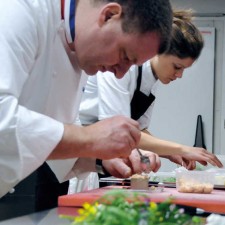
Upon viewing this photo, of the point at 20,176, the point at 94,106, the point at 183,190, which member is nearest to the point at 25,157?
the point at 20,176

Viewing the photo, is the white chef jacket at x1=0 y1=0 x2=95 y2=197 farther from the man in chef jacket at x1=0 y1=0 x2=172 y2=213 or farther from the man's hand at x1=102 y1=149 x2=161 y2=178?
the man's hand at x1=102 y1=149 x2=161 y2=178

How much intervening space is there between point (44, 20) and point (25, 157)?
1.10 ft

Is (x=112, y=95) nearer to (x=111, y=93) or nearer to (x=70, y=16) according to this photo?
(x=111, y=93)

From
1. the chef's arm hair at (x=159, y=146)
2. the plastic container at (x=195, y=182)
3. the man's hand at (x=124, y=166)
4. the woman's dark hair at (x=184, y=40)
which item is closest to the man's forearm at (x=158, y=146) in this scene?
the chef's arm hair at (x=159, y=146)

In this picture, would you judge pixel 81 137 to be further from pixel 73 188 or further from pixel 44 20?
pixel 73 188

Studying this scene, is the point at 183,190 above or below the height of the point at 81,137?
below

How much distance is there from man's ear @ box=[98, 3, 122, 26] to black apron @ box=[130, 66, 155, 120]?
1.04 m

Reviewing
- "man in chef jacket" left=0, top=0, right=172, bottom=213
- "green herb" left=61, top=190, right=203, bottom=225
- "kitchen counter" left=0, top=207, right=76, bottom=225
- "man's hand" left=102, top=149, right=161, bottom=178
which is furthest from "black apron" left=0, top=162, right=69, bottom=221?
"green herb" left=61, top=190, right=203, bottom=225

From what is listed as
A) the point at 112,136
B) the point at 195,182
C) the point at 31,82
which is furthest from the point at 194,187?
the point at 31,82

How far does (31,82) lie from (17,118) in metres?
0.26

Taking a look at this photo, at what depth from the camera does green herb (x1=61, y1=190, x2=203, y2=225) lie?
0.51 metres

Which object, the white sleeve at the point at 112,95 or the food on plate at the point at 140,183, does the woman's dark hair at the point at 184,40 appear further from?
the food on plate at the point at 140,183

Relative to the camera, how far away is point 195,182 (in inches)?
60.9

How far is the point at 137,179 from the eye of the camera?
4.88 feet
